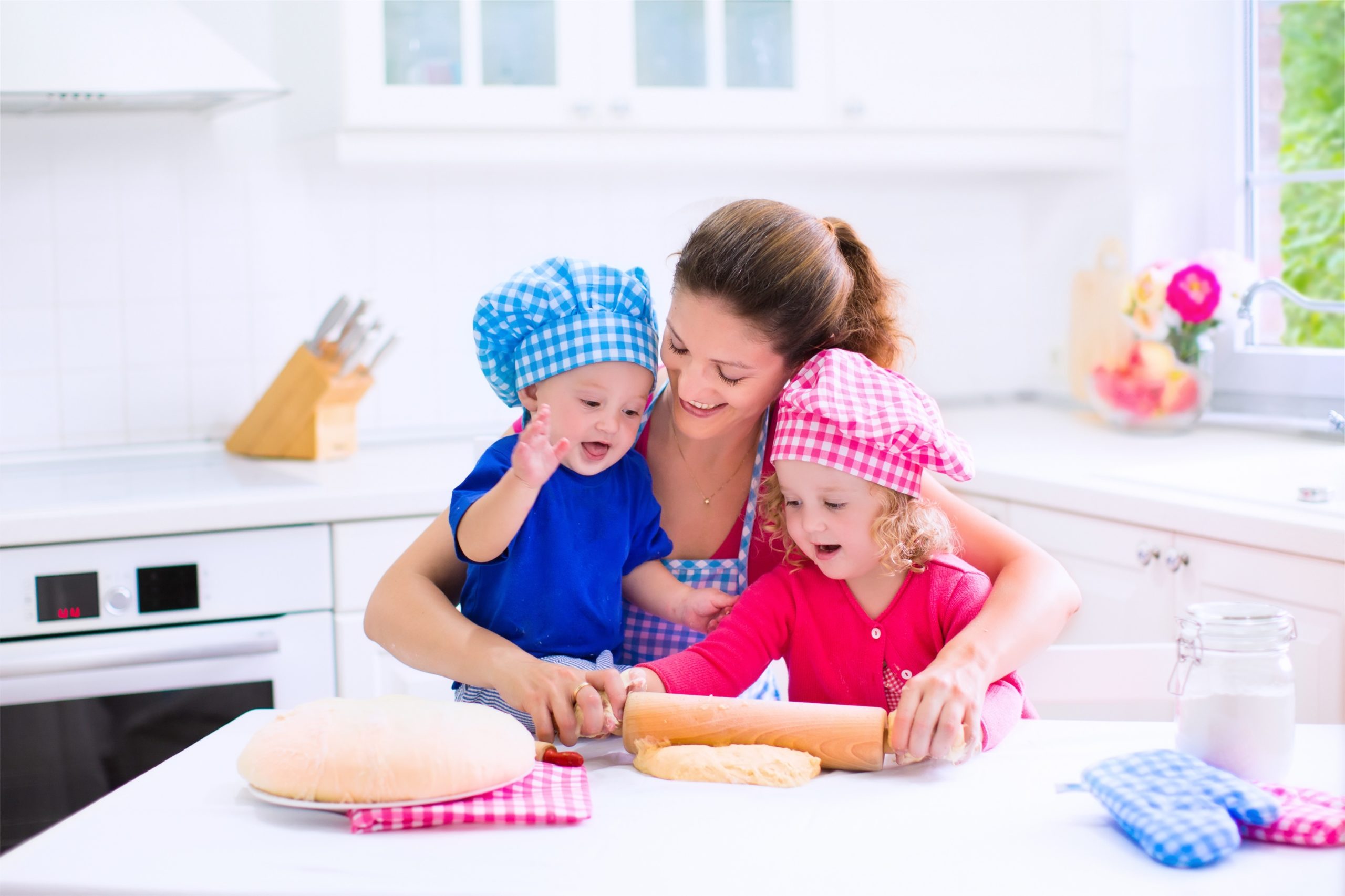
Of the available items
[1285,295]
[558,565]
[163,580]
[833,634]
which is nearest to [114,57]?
[163,580]

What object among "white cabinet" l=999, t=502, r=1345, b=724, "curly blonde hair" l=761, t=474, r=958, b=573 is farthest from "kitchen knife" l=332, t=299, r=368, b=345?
"curly blonde hair" l=761, t=474, r=958, b=573

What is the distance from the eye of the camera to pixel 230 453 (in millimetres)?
2482

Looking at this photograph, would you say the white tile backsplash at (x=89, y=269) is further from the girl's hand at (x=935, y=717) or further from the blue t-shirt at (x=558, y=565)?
the girl's hand at (x=935, y=717)

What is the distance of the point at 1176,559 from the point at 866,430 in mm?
876

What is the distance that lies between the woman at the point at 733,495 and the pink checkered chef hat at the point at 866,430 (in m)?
0.10

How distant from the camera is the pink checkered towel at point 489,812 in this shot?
87cm

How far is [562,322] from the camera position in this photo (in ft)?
4.19

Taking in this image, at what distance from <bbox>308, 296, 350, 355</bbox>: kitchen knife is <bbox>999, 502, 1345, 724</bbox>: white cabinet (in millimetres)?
1255

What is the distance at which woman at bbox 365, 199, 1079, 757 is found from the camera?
1.13 m

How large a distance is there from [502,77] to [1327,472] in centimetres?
158

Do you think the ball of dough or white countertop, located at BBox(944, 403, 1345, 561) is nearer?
the ball of dough

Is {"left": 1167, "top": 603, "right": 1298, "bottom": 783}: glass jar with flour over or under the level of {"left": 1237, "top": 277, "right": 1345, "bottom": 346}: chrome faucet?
under

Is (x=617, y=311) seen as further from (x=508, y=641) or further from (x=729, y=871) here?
(x=729, y=871)

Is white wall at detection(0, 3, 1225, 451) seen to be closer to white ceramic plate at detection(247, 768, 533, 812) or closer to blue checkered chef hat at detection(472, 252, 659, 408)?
blue checkered chef hat at detection(472, 252, 659, 408)
